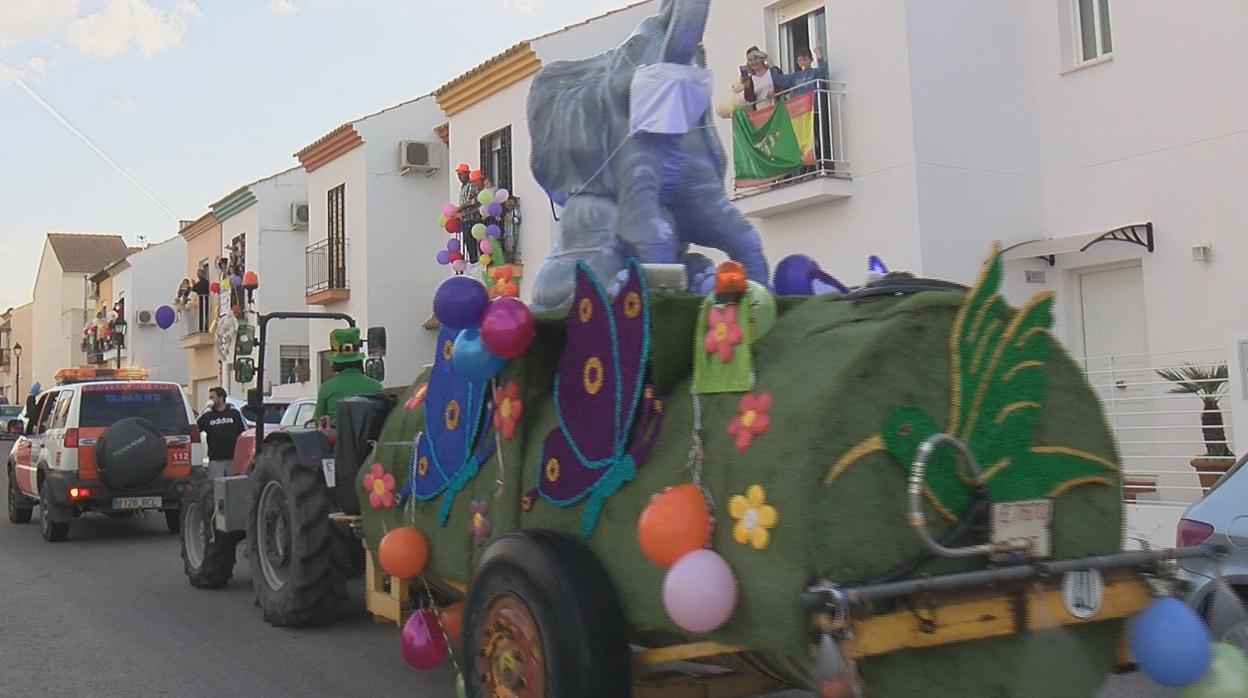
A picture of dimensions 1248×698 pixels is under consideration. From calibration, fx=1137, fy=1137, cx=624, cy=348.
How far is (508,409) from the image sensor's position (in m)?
4.60

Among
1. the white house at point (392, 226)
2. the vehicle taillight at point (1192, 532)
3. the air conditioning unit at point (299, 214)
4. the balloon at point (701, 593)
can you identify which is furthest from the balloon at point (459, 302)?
the air conditioning unit at point (299, 214)

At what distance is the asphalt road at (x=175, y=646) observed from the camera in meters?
6.19

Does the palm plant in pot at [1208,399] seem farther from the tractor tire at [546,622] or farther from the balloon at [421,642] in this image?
the tractor tire at [546,622]

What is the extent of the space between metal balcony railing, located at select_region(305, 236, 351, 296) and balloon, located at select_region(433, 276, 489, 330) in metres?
21.2

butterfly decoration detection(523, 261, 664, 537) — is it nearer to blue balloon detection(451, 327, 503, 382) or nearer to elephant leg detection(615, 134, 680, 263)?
blue balloon detection(451, 327, 503, 382)

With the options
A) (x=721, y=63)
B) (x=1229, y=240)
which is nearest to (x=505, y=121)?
(x=721, y=63)

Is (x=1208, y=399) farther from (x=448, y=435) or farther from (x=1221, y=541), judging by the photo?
(x=448, y=435)

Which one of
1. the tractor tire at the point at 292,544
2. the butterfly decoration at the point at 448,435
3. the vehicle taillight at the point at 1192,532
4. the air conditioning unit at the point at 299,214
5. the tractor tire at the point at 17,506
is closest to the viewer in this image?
the butterfly decoration at the point at 448,435

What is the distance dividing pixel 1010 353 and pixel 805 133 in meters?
10.1

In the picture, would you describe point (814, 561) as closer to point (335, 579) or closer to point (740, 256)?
point (740, 256)

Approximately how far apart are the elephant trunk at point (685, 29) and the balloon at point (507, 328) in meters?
1.62

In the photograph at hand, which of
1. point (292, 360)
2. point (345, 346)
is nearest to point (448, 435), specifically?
point (345, 346)

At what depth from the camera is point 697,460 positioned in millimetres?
3629

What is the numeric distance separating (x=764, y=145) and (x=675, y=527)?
1110cm
